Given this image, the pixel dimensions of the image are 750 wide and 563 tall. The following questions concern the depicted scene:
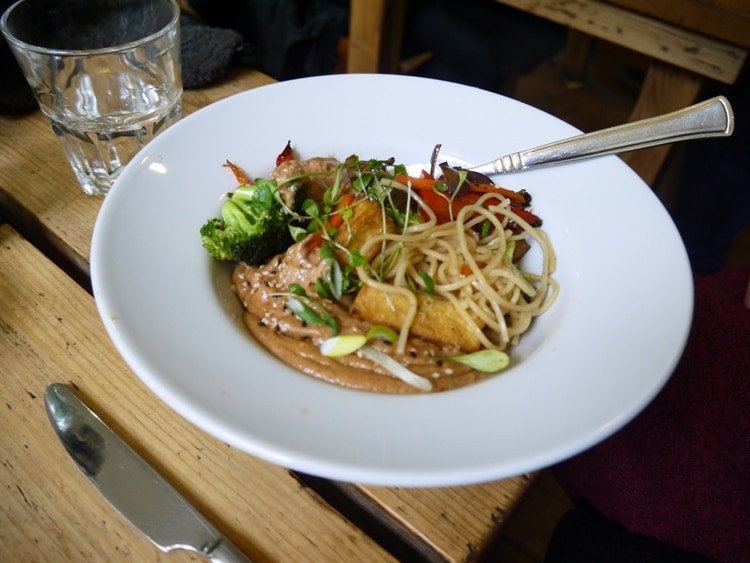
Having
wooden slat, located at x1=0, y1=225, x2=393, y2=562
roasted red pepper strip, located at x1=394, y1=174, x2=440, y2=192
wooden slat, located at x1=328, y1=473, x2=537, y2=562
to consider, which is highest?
roasted red pepper strip, located at x1=394, y1=174, x2=440, y2=192

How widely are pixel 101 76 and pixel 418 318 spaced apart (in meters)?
1.28

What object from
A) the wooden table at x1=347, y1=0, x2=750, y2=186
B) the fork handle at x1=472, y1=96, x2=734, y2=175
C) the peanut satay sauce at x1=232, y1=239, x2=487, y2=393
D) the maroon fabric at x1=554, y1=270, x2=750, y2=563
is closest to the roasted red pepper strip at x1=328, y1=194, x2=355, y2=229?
the peanut satay sauce at x1=232, y1=239, x2=487, y2=393

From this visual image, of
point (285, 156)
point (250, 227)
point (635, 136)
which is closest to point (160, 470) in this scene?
point (250, 227)

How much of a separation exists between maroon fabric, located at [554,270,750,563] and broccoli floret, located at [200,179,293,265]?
3.58 feet

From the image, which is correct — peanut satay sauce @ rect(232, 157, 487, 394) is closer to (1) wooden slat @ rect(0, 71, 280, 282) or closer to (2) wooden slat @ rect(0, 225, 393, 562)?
(2) wooden slat @ rect(0, 225, 393, 562)

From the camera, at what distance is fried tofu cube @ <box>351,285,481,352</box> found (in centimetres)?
142

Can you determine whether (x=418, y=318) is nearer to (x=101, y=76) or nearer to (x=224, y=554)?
(x=224, y=554)

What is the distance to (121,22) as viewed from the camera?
195 centimetres

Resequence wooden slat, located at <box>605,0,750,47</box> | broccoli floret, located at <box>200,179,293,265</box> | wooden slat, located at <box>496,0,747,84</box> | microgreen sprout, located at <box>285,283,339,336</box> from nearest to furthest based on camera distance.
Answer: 1. microgreen sprout, located at <box>285,283,339,336</box>
2. broccoli floret, located at <box>200,179,293,265</box>
3. wooden slat, located at <box>605,0,750,47</box>
4. wooden slat, located at <box>496,0,747,84</box>

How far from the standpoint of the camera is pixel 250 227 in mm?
1557

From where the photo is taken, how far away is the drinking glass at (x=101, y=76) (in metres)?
1.75

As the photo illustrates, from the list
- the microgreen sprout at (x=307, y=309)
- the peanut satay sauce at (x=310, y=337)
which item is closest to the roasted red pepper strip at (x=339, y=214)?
the peanut satay sauce at (x=310, y=337)

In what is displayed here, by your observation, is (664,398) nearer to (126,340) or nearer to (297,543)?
(297,543)

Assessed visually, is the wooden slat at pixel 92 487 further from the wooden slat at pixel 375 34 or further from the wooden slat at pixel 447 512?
the wooden slat at pixel 375 34
